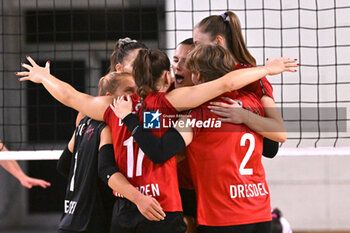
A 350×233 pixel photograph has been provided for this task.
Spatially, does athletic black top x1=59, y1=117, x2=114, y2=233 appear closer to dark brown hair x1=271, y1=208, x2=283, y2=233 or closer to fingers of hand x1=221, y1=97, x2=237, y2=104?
fingers of hand x1=221, y1=97, x2=237, y2=104

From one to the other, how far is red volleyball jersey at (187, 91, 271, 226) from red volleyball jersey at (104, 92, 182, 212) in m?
0.10

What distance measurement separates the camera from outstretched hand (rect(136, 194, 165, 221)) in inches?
76.7

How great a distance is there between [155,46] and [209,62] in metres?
3.29

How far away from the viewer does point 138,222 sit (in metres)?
2.01

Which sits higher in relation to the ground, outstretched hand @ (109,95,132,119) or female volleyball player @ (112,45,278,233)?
outstretched hand @ (109,95,132,119)

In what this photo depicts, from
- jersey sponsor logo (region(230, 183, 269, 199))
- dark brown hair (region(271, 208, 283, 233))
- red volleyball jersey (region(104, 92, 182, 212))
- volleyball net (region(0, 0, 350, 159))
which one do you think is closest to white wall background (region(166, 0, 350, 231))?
volleyball net (region(0, 0, 350, 159))

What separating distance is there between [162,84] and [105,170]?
42cm

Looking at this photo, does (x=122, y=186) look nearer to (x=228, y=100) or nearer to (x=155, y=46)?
(x=228, y=100)

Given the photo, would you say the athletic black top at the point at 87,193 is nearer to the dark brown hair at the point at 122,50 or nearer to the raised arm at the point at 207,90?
the raised arm at the point at 207,90

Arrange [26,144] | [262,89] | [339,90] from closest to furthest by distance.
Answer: [262,89]
[339,90]
[26,144]

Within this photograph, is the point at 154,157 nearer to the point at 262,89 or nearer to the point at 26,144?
the point at 262,89

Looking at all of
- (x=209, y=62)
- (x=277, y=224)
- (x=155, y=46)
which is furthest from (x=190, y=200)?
(x=155, y=46)

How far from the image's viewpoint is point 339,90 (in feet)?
16.6

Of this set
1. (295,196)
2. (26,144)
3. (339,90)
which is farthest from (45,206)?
(339,90)
